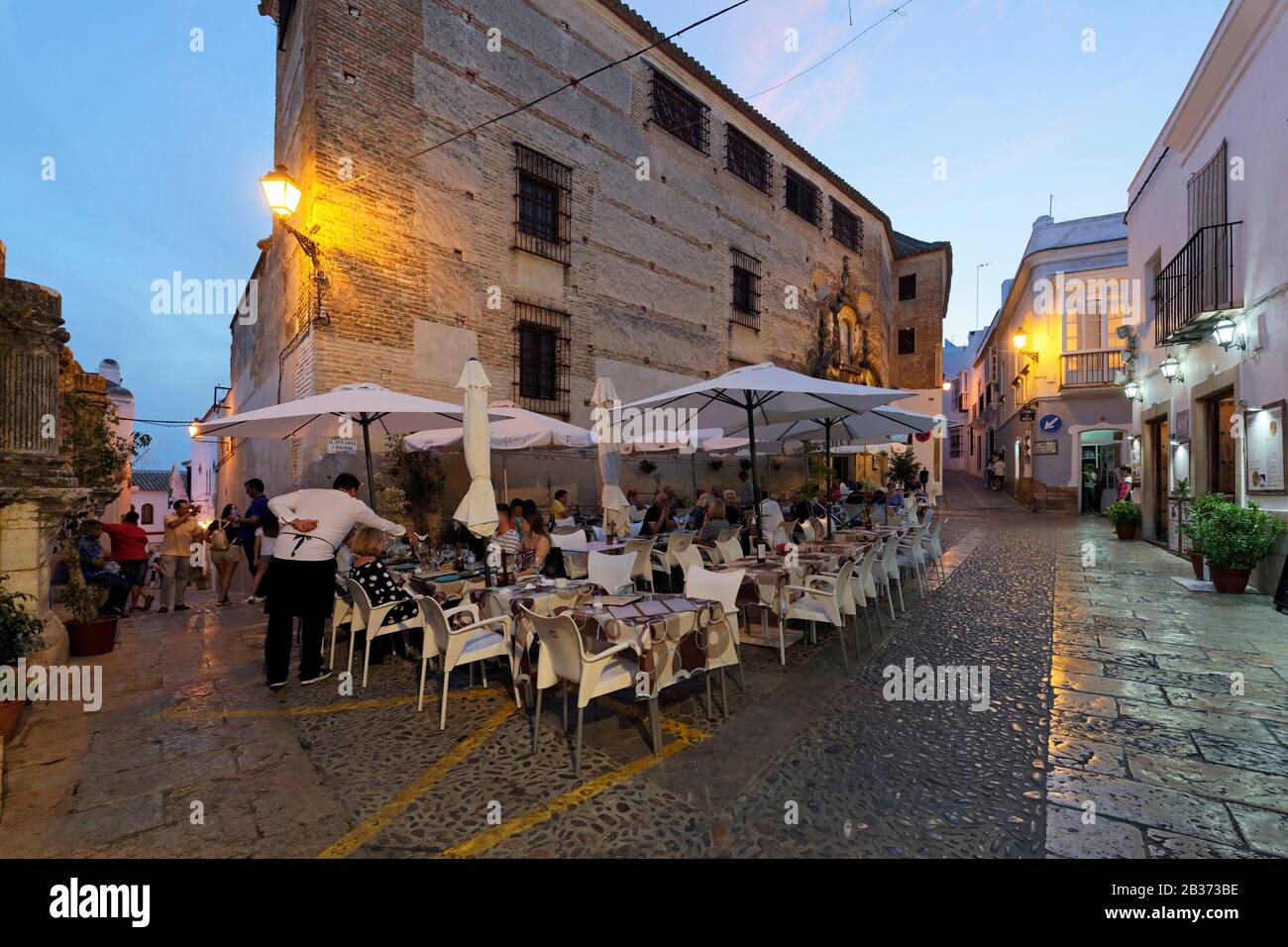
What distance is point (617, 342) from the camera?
1396 cm

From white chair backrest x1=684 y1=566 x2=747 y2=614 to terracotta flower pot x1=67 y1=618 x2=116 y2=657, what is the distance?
558 centimetres

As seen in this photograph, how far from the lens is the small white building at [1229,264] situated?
7.14m

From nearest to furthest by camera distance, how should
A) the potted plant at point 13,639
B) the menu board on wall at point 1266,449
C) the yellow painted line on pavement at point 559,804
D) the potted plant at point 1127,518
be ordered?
the yellow painted line on pavement at point 559,804 < the potted plant at point 13,639 < the menu board on wall at point 1266,449 < the potted plant at point 1127,518

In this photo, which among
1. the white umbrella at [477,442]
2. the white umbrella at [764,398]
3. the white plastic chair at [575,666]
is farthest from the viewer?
the white umbrella at [764,398]

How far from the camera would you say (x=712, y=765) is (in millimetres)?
3361

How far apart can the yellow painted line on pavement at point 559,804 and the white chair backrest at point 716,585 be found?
1.15 metres

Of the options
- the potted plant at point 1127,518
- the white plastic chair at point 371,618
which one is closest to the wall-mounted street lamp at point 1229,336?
the potted plant at point 1127,518

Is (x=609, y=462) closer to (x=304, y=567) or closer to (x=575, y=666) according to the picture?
(x=304, y=567)

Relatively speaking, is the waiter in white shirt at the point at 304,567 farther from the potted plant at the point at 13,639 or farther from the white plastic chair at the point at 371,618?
the potted plant at the point at 13,639

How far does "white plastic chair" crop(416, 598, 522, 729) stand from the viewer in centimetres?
399

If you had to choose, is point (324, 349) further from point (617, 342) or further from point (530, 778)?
point (530, 778)
